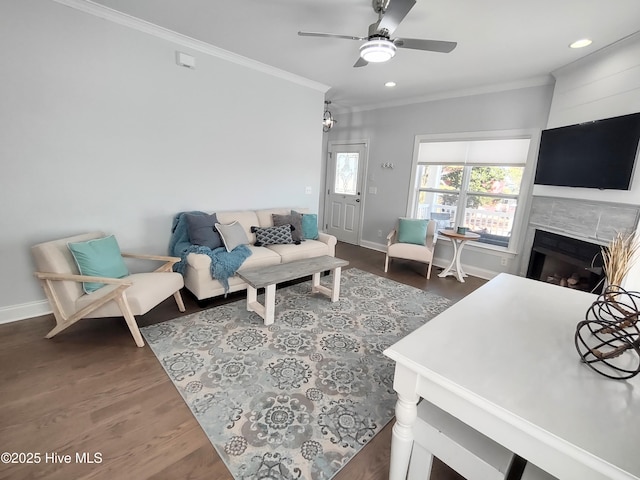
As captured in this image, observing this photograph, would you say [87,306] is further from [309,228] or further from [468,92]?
[468,92]

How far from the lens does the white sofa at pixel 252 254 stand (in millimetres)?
2869

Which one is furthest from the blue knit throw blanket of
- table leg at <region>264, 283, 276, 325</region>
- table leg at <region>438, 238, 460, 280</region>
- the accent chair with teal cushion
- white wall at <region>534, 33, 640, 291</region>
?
white wall at <region>534, 33, 640, 291</region>

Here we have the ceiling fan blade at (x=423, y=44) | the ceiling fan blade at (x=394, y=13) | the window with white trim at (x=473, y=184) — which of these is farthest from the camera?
the window with white trim at (x=473, y=184)

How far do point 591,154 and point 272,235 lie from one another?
353 centimetres

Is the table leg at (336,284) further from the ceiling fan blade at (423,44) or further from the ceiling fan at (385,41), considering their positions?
the ceiling fan blade at (423,44)

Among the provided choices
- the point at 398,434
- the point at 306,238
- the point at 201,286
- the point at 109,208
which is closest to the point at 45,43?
the point at 109,208

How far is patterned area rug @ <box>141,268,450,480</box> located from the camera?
1488 millimetres

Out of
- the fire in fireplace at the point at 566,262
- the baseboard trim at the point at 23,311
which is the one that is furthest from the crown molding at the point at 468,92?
the baseboard trim at the point at 23,311

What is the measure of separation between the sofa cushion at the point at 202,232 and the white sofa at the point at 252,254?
0.27 metres

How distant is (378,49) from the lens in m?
2.06

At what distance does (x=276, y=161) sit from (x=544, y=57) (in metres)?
3.32

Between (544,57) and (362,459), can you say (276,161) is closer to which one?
(544,57)

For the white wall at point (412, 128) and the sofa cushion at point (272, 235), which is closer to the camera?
the sofa cushion at point (272, 235)

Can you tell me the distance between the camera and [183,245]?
10.3 ft
